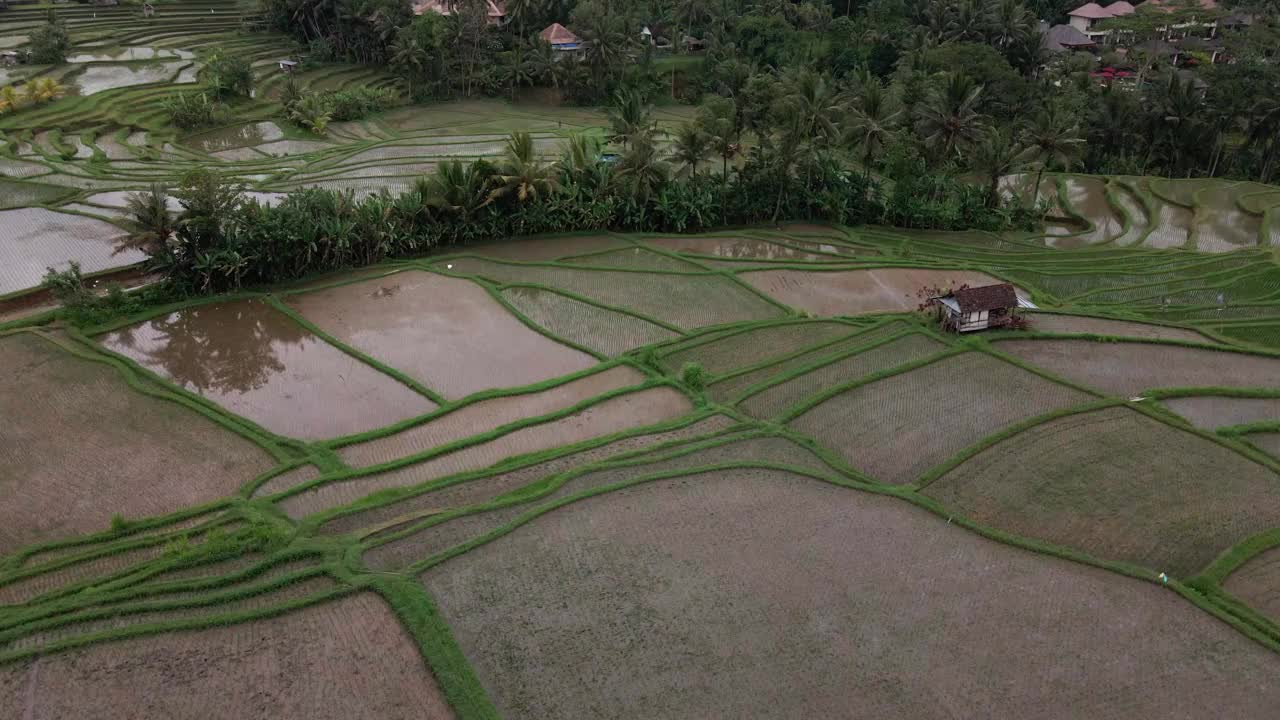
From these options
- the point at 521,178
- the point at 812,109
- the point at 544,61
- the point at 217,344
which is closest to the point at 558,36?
the point at 544,61

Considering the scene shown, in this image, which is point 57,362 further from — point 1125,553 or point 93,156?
point 1125,553

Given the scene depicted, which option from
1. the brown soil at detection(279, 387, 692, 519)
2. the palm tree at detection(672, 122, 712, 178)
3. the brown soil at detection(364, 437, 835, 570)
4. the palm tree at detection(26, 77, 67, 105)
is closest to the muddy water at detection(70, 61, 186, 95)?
the palm tree at detection(26, 77, 67, 105)

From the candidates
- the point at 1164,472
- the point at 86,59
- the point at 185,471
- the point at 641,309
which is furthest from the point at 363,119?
the point at 1164,472

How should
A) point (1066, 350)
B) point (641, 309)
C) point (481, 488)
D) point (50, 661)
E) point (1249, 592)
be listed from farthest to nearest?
point (641, 309) < point (1066, 350) < point (481, 488) < point (1249, 592) < point (50, 661)

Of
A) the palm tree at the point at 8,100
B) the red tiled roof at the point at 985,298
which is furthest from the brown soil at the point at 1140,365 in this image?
the palm tree at the point at 8,100

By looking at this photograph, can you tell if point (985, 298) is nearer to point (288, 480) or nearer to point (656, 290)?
point (656, 290)

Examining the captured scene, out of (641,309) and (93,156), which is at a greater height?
(93,156)

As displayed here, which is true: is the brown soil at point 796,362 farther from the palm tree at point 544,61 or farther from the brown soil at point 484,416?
the palm tree at point 544,61

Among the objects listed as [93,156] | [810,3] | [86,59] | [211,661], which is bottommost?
[211,661]
